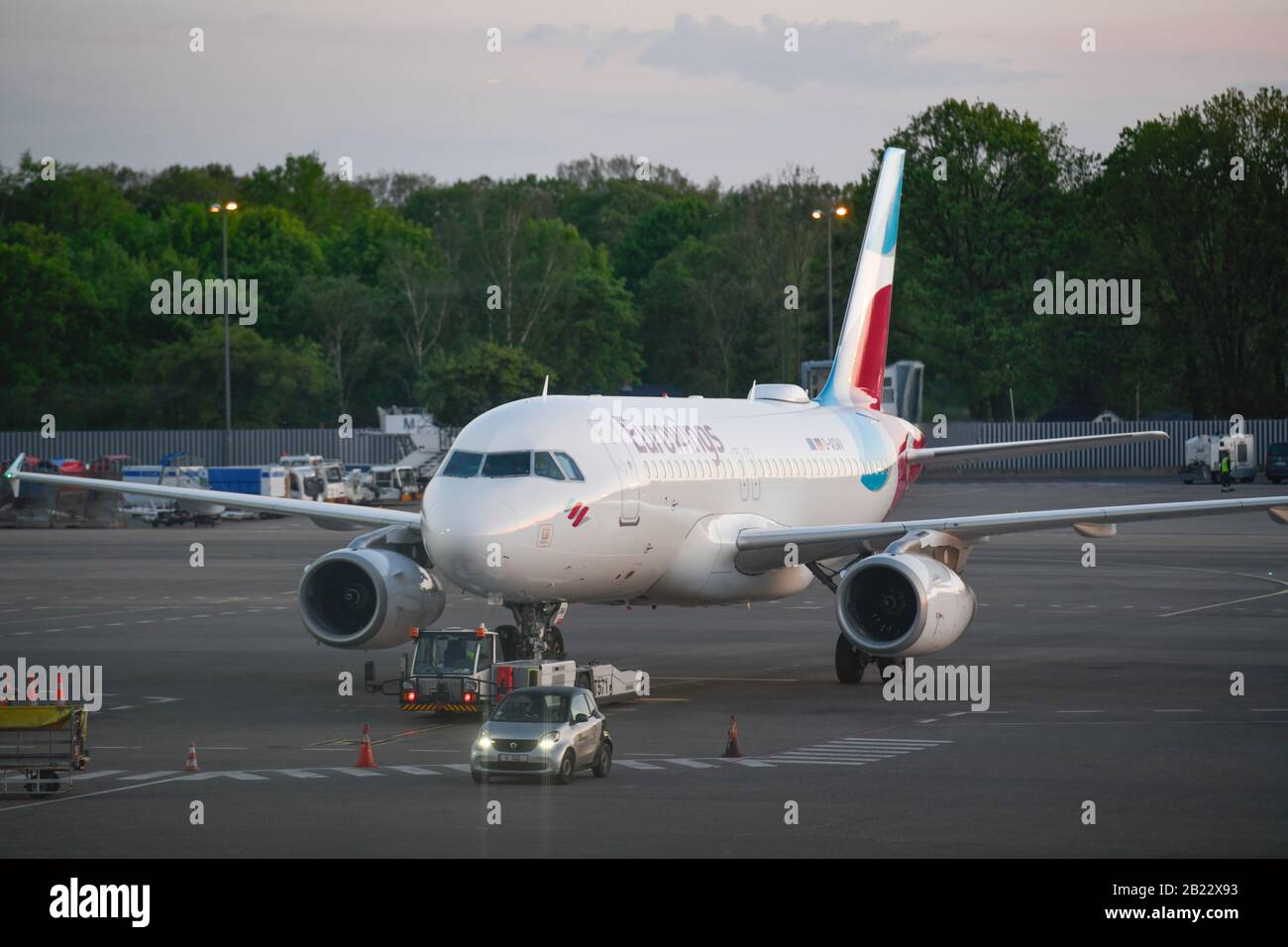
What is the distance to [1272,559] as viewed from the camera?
63688mm

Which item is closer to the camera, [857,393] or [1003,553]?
[857,393]

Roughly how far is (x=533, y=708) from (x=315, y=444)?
297ft

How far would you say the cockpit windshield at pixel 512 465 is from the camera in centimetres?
3002

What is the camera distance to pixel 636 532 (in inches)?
1247

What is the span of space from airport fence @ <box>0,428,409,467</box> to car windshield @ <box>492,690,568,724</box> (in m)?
87.3

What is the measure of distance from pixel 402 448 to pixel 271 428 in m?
10.5

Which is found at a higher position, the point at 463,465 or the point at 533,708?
→ the point at 463,465

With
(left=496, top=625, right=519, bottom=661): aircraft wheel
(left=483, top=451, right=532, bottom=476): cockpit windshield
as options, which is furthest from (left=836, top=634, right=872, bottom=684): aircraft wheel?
(left=483, top=451, right=532, bottom=476): cockpit windshield

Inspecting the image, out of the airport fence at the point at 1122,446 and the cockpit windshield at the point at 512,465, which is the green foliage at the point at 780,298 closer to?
the airport fence at the point at 1122,446

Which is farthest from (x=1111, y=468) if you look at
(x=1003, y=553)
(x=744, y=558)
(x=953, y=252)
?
(x=744, y=558)

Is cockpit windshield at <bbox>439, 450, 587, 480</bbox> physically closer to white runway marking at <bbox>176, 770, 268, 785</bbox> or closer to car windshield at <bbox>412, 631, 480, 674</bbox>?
car windshield at <bbox>412, 631, 480, 674</bbox>

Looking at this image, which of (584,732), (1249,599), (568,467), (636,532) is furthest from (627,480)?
(1249,599)

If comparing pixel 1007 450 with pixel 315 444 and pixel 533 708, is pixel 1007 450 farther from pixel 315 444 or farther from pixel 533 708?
pixel 315 444
